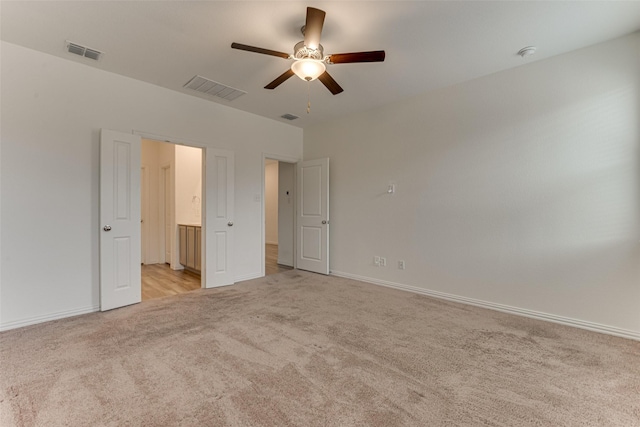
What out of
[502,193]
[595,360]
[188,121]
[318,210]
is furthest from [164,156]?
[595,360]

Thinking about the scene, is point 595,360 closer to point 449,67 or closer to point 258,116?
point 449,67

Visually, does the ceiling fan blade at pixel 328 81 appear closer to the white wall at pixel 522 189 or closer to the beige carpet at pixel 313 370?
the white wall at pixel 522 189

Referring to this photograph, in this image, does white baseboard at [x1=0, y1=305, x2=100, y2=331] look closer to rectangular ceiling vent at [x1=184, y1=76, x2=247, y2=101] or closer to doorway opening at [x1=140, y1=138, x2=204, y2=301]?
doorway opening at [x1=140, y1=138, x2=204, y2=301]

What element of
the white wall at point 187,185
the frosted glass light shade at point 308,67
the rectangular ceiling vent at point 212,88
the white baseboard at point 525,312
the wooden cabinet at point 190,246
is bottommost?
the white baseboard at point 525,312

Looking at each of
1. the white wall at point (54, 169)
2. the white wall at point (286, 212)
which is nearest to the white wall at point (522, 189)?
the white wall at point (286, 212)

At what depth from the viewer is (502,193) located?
329 centimetres

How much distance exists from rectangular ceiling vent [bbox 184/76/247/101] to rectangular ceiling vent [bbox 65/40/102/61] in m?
0.92

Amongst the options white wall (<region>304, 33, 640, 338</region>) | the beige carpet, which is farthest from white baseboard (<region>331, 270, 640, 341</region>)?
the beige carpet

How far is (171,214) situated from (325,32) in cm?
461

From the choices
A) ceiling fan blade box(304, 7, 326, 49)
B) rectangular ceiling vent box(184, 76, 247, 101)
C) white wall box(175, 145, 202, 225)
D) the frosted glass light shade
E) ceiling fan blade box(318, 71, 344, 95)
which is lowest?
white wall box(175, 145, 202, 225)

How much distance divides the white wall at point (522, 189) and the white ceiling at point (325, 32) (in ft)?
1.28

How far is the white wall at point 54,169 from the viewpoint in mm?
2705

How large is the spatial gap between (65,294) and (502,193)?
5.01 m

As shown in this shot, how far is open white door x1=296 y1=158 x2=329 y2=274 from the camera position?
4.98 meters
